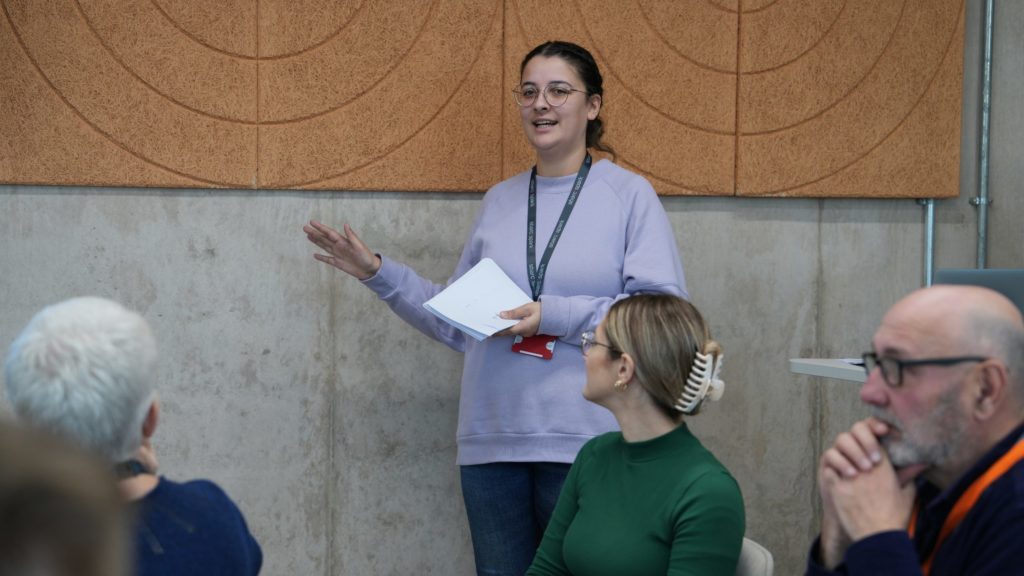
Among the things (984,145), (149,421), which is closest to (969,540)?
(149,421)

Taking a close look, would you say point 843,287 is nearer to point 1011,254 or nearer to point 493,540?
point 1011,254

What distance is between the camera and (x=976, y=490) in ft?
5.13

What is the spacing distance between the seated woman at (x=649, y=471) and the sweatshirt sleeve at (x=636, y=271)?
1.25 ft

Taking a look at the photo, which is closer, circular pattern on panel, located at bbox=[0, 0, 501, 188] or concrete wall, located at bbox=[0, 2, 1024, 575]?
circular pattern on panel, located at bbox=[0, 0, 501, 188]

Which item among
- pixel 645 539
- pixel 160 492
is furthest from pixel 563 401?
pixel 160 492

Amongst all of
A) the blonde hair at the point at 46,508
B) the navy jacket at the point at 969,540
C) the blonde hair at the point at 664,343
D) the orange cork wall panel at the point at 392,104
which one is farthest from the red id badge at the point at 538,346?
the blonde hair at the point at 46,508

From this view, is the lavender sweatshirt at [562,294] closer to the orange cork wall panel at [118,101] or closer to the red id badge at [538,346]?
the red id badge at [538,346]

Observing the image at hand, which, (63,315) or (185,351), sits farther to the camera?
(185,351)

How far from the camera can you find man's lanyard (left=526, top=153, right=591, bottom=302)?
2990 mm

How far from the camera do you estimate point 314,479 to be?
380 cm

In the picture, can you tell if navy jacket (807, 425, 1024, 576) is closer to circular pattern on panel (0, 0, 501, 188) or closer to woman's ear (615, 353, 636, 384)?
woman's ear (615, 353, 636, 384)

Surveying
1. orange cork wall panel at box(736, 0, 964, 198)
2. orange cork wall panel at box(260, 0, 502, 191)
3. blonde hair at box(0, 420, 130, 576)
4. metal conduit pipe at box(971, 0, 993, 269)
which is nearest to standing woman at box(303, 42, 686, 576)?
orange cork wall panel at box(260, 0, 502, 191)

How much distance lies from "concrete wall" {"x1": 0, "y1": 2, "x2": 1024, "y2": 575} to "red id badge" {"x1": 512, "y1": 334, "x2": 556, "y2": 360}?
959 mm

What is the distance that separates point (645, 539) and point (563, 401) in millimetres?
747
